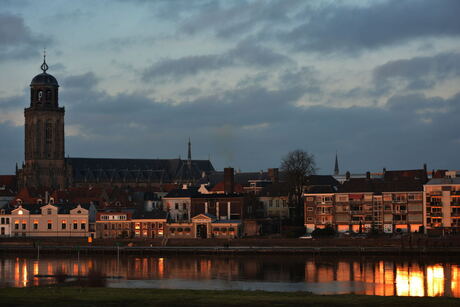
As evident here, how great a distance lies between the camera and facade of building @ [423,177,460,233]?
378 ft

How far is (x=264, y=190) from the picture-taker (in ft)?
458

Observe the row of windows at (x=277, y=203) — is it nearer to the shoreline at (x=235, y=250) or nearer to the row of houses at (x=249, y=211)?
the row of houses at (x=249, y=211)

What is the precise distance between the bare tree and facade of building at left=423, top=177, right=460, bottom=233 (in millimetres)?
18806

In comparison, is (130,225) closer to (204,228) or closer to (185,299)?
(204,228)

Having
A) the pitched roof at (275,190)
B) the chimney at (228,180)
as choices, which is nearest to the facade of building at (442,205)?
the pitched roof at (275,190)

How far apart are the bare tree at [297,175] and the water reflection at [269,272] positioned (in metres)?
27.1

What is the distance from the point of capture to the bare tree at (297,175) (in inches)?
5002

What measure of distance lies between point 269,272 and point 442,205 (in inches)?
1562

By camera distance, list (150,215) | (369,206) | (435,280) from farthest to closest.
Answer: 1. (150,215)
2. (369,206)
3. (435,280)

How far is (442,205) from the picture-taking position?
115750mm

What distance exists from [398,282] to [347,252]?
28.8 metres

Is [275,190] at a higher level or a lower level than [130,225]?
higher

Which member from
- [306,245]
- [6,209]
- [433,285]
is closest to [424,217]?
[306,245]

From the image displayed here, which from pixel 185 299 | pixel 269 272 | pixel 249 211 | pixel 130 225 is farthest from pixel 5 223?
pixel 185 299
